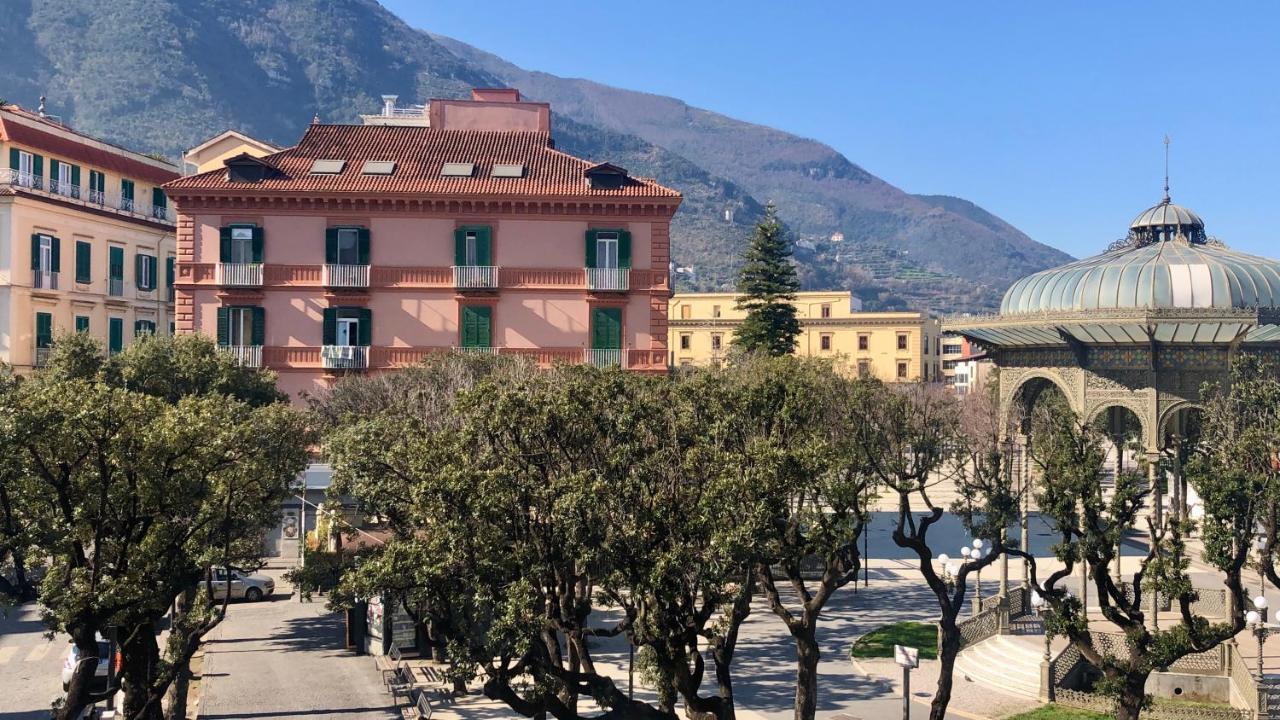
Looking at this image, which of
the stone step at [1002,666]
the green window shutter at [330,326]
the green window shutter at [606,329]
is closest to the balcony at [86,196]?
the green window shutter at [330,326]

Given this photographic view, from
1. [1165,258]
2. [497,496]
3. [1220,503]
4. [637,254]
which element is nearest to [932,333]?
[1165,258]

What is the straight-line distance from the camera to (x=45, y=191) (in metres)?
49.8

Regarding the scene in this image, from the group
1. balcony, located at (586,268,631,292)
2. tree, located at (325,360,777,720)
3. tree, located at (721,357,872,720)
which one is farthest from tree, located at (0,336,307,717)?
balcony, located at (586,268,631,292)

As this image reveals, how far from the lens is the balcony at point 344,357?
44.4 metres

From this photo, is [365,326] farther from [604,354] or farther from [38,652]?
[38,652]

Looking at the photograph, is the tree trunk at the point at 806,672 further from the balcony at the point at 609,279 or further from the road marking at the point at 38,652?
the balcony at the point at 609,279

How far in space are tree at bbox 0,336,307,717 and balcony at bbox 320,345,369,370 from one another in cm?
2186

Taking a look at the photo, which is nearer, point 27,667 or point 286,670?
point 286,670

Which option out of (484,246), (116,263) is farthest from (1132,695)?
(116,263)

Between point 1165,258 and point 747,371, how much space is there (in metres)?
19.4

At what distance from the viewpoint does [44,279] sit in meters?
49.0

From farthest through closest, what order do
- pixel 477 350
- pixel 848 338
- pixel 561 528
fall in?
pixel 848 338 < pixel 477 350 < pixel 561 528

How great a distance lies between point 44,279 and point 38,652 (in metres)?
22.9

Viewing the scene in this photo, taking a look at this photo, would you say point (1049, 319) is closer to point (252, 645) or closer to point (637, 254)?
point (637, 254)
